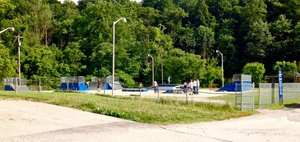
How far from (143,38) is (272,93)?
60.2 meters

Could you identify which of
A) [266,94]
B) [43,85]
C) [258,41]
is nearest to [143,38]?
[258,41]

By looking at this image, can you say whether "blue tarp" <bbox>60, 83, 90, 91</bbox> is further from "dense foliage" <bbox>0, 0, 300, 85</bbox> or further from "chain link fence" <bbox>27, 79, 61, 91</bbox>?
"dense foliage" <bbox>0, 0, 300, 85</bbox>

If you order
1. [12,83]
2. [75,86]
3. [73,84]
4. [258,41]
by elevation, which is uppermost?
[258,41]

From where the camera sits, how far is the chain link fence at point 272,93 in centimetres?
2411

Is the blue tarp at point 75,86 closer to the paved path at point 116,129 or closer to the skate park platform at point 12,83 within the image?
the skate park platform at point 12,83

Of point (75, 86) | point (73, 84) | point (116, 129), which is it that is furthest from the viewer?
point (73, 84)

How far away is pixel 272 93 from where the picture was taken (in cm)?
2733

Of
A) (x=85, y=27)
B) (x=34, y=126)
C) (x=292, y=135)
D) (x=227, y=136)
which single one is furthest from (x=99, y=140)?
(x=85, y=27)

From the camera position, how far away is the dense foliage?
7088cm

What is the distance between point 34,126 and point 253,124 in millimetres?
9155

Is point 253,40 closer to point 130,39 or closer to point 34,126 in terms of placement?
point 130,39

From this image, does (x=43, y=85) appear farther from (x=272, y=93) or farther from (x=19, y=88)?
(x=272, y=93)

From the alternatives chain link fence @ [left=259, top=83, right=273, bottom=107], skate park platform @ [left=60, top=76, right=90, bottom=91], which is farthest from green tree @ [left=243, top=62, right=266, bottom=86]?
chain link fence @ [left=259, top=83, right=273, bottom=107]

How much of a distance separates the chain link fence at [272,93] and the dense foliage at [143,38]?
140 ft
